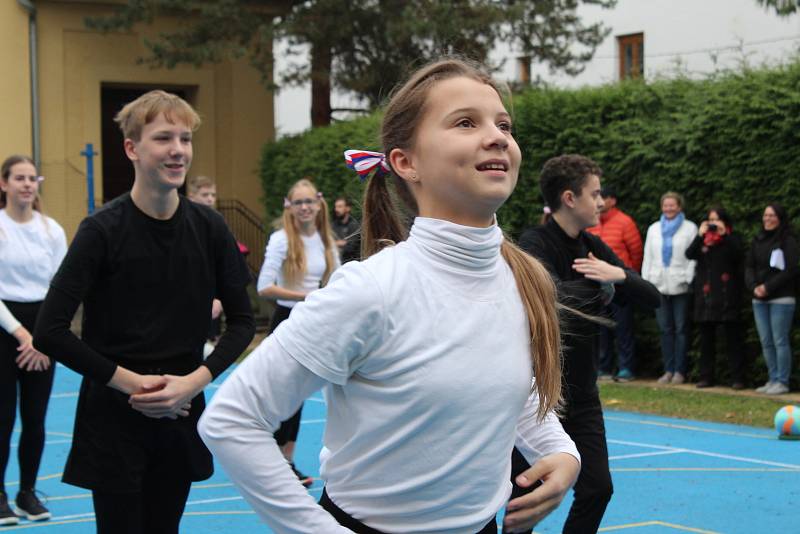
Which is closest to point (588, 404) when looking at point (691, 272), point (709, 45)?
point (691, 272)

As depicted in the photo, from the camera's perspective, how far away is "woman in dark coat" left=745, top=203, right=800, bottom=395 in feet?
40.0

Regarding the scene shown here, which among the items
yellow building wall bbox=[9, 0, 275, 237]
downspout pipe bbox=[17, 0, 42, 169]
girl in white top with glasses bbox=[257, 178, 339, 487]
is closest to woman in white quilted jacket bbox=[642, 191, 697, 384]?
girl in white top with glasses bbox=[257, 178, 339, 487]

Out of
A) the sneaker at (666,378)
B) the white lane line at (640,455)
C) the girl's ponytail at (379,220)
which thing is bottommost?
the sneaker at (666,378)

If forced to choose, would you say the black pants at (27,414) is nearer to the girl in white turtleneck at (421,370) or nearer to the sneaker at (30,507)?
the sneaker at (30,507)

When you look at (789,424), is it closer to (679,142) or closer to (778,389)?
(778,389)

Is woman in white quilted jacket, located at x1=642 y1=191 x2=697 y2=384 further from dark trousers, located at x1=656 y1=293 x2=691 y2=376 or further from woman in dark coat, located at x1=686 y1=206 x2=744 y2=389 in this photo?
woman in dark coat, located at x1=686 y1=206 x2=744 y2=389

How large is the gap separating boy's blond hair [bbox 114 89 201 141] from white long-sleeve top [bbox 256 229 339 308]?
440cm

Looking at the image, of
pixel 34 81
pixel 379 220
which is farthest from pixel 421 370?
pixel 34 81

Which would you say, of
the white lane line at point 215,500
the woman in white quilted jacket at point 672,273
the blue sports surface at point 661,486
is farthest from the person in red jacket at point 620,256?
the white lane line at point 215,500

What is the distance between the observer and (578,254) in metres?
5.88

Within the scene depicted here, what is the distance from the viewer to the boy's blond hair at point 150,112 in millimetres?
4395

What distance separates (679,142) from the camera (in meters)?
13.7

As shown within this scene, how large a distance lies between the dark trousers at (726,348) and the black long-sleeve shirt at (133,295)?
31.5 feet

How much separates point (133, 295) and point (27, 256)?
3.62m
